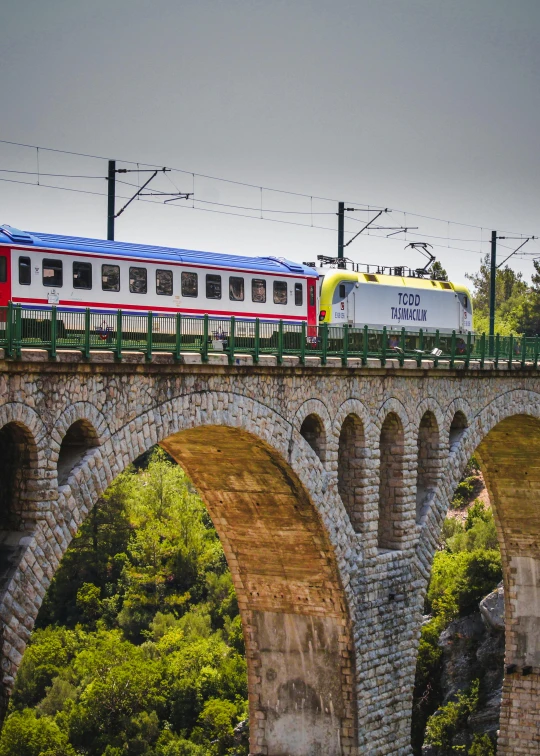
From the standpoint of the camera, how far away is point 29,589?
1775cm

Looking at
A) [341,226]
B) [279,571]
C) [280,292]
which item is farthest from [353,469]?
[341,226]

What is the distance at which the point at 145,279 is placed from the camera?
26.6 meters

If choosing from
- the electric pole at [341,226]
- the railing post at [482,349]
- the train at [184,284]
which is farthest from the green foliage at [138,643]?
the electric pole at [341,226]

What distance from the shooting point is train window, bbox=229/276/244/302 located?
29.1 meters

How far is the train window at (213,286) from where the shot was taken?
28438mm

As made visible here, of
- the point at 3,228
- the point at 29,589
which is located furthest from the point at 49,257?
the point at 29,589

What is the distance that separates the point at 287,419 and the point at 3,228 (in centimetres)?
699

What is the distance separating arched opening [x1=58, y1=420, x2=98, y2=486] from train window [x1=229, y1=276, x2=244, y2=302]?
9788 mm

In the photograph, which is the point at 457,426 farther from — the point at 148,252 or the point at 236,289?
the point at 148,252

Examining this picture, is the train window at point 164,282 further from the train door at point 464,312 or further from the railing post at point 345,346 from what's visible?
the train door at point 464,312

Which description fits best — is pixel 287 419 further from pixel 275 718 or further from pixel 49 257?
pixel 275 718

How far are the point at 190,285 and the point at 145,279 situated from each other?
155 centimetres

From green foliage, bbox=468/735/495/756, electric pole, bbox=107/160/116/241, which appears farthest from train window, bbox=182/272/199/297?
green foliage, bbox=468/735/495/756

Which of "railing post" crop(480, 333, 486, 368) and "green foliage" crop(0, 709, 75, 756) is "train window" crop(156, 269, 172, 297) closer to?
"railing post" crop(480, 333, 486, 368)
